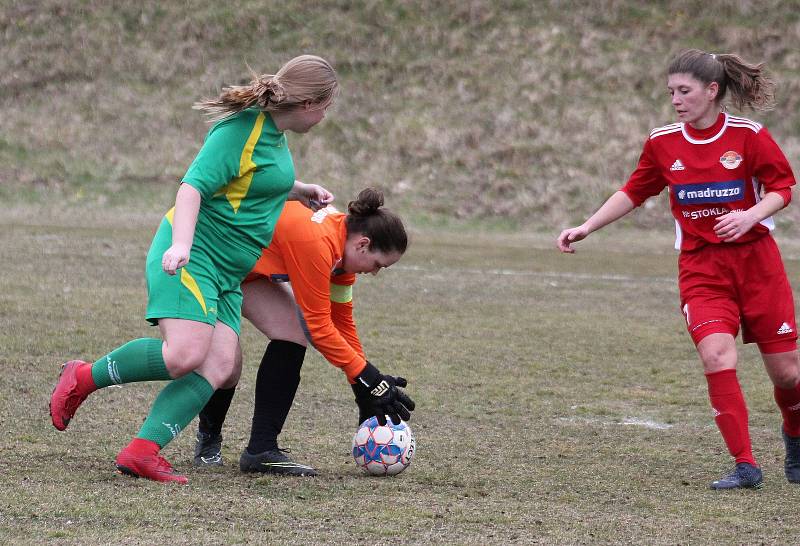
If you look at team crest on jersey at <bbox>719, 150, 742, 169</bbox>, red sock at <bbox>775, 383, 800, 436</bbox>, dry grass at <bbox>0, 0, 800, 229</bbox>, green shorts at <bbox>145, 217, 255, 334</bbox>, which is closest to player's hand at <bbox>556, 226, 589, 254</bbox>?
team crest on jersey at <bbox>719, 150, 742, 169</bbox>

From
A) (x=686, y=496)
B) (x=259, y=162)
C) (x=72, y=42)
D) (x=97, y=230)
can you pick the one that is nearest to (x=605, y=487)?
(x=686, y=496)

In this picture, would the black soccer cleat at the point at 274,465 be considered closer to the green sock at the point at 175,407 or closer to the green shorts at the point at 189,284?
the green sock at the point at 175,407

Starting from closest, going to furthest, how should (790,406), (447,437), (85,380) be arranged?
(85,380) → (790,406) → (447,437)

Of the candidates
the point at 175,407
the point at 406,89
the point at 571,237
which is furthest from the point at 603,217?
the point at 406,89

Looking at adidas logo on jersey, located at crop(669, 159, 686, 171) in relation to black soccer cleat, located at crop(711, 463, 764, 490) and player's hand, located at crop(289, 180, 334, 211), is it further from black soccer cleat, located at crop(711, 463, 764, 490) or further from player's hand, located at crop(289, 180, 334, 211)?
player's hand, located at crop(289, 180, 334, 211)

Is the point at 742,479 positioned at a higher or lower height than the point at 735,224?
lower

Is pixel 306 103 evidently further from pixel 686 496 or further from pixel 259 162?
pixel 686 496

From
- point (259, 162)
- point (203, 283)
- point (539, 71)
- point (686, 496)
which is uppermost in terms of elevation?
point (539, 71)

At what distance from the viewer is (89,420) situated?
564 cm

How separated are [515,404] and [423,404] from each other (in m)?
0.51

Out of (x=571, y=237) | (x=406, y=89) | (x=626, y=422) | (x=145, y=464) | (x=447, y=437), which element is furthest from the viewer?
(x=406, y=89)

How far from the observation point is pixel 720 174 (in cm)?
491

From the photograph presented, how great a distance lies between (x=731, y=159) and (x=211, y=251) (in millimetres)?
2091

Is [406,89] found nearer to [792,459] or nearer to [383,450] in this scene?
[792,459]
